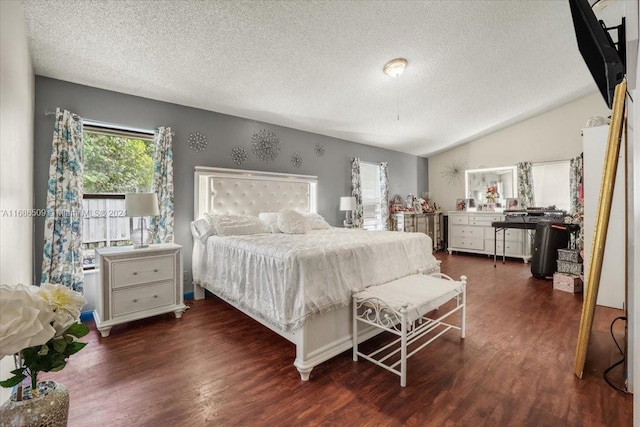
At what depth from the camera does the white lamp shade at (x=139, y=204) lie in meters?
2.76

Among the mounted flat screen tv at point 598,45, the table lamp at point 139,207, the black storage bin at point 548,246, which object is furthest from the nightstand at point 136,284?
the black storage bin at point 548,246

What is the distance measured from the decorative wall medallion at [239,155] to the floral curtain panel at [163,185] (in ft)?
2.73

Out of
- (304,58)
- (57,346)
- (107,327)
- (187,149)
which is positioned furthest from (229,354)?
(304,58)

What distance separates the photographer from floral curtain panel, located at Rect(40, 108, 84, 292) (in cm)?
267

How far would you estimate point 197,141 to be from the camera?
368 centimetres

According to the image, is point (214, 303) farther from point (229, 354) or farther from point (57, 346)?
point (57, 346)

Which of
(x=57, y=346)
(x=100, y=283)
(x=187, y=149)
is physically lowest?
(x=100, y=283)

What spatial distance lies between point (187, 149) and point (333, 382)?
3.09 m

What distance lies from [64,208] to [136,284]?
986mm

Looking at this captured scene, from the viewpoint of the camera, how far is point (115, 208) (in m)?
3.25

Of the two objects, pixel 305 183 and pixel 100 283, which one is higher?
pixel 305 183

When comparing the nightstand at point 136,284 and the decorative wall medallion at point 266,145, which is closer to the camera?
the nightstand at point 136,284

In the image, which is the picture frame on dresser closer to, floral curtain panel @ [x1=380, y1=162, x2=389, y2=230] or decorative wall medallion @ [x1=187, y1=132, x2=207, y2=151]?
floral curtain panel @ [x1=380, y1=162, x2=389, y2=230]

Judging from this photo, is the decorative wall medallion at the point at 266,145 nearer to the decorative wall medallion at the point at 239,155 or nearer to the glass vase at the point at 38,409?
the decorative wall medallion at the point at 239,155
